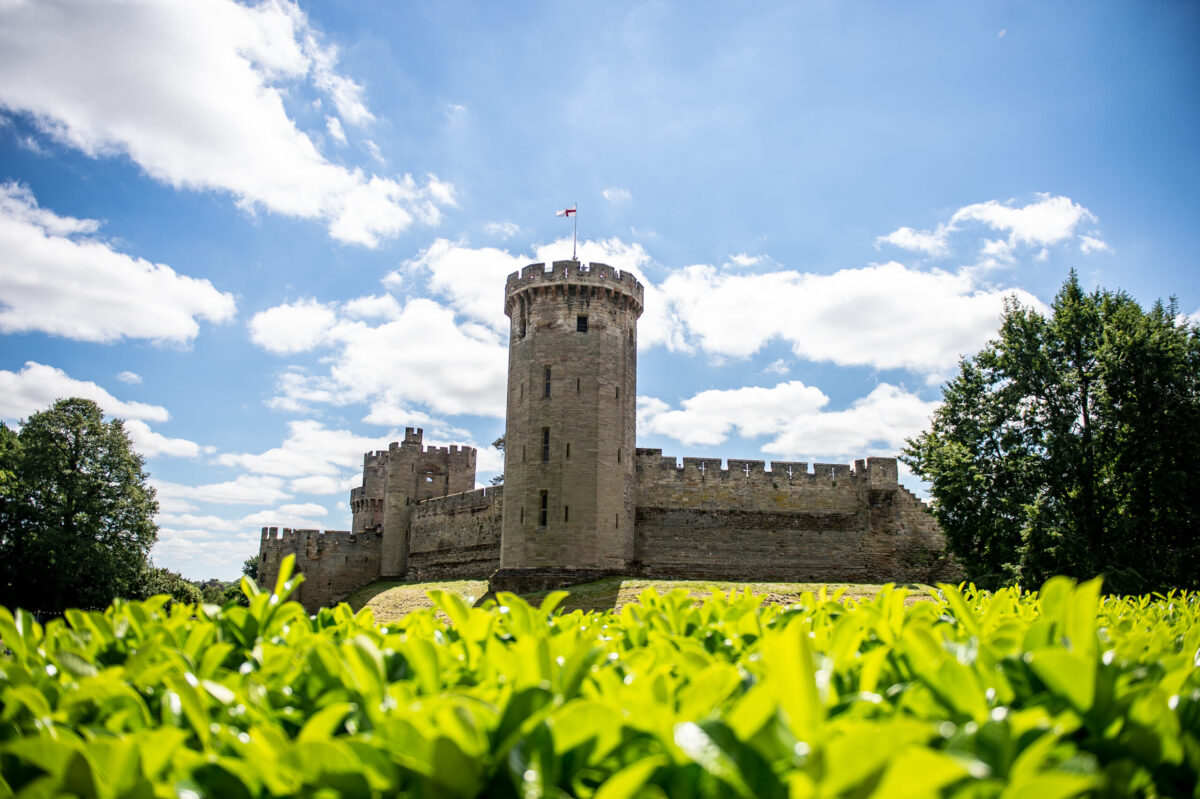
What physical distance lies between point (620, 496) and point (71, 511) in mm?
25578

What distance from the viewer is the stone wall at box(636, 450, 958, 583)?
31531mm

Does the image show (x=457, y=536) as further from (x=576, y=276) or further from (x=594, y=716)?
(x=594, y=716)

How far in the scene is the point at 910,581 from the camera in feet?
104

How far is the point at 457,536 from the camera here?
1599 inches

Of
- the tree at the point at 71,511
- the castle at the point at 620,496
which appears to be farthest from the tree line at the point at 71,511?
the castle at the point at 620,496

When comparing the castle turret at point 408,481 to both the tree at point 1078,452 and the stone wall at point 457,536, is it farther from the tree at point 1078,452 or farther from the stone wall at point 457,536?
the tree at point 1078,452

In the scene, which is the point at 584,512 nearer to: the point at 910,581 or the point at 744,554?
the point at 744,554

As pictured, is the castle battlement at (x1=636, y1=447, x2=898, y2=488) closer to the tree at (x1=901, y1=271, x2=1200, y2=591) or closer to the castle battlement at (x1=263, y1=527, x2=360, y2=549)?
the tree at (x1=901, y1=271, x2=1200, y2=591)

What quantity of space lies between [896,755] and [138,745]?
145 cm

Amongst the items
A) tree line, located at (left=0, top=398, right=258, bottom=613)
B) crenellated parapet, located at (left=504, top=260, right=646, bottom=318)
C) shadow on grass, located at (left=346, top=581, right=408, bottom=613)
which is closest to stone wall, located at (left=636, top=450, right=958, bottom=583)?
crenellated parapet, located at (left=504, top=260, right=646, bottom=318)

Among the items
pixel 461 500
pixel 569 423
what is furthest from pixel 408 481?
pixel 569 423

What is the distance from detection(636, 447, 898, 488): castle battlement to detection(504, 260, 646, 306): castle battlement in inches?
275

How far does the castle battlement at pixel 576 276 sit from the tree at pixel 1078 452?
1220 cm

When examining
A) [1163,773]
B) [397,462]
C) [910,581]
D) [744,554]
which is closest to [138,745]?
[1163,773]
